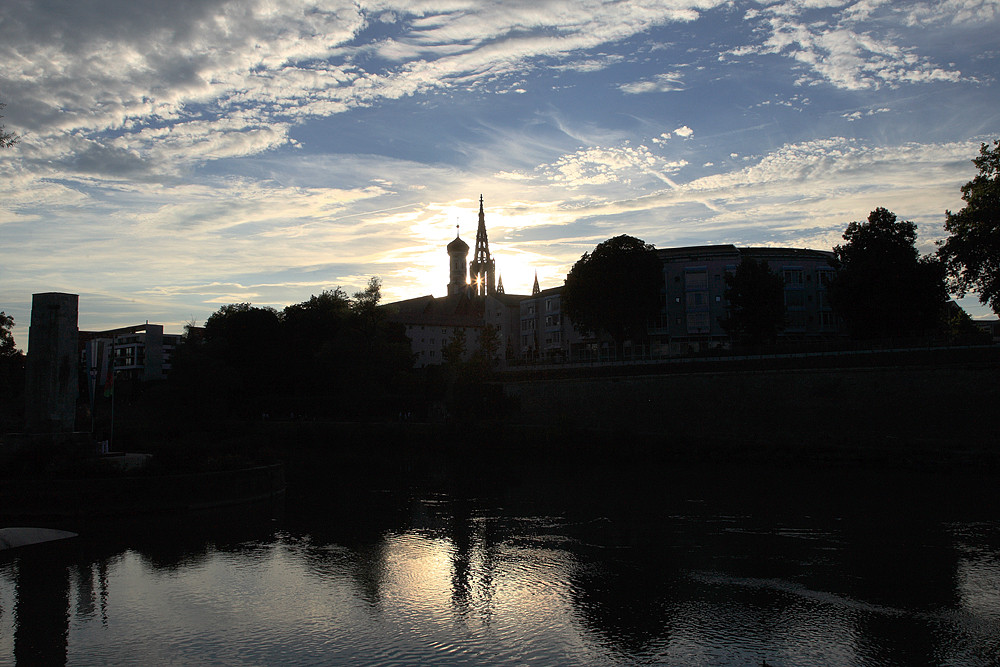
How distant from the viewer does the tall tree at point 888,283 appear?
62.4 meters

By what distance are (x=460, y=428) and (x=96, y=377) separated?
33.9 meters

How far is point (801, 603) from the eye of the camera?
17953 mm

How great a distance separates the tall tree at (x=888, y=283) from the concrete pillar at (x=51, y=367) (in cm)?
5986

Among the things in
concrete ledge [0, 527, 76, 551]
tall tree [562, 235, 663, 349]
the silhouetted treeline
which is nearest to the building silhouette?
tall tree [562, 235, 663, 349]

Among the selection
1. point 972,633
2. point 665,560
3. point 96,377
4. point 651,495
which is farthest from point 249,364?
point 972,633

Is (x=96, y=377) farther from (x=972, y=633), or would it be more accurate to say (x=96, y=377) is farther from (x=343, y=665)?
(x=972, y=633)

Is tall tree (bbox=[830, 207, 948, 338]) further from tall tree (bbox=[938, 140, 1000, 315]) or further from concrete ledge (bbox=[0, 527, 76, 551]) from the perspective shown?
concrete ledge (bbox=[0, 527, 76, 551])

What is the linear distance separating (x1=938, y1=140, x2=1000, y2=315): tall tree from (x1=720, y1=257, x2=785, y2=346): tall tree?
2259 centimetres

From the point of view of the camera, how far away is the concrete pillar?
34.0m

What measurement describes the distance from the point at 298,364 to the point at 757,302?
56.5 meters

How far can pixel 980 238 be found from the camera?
46.8 metres

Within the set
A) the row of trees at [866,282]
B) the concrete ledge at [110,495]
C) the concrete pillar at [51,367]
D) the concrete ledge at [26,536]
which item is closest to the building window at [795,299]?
the row of trees at [866,282]

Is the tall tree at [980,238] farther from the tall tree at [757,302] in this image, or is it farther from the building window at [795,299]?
the building window at [795,299]

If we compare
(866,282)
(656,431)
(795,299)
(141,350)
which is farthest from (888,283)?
(141,350)
